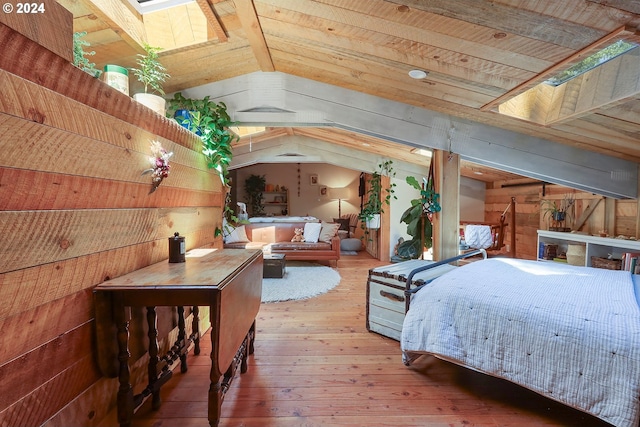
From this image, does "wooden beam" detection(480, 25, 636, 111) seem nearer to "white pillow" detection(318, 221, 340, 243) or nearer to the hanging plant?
the hanging plant

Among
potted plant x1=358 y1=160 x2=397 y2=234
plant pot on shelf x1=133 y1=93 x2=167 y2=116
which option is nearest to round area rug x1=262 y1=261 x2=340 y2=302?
potted plant x1=358 y1=160 x2=397 y2=234

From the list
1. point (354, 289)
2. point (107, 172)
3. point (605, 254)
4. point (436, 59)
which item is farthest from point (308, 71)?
point (605, 254)

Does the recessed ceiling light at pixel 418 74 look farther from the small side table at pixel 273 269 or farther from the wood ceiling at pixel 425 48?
the small side table at pixel 273 269

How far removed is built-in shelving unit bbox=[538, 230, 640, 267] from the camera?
262cm

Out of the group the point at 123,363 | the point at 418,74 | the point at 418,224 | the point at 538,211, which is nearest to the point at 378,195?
the point at 418,224

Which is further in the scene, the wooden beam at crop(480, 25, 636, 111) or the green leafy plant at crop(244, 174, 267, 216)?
the green leafy plant at crop(244, 174, 267, 216)

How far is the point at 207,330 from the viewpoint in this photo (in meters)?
2.60

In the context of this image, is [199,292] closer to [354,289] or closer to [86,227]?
[86,227]

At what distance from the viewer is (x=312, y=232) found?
545 cm

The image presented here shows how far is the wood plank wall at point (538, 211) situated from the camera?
9.36ft

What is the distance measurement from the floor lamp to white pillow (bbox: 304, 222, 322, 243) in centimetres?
317

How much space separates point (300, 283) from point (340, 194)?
5.13 meters

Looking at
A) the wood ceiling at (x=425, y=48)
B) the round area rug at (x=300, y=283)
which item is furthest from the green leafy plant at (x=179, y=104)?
the round area rug at (x=300, y=283)

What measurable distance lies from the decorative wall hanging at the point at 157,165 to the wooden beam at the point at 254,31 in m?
0.87
